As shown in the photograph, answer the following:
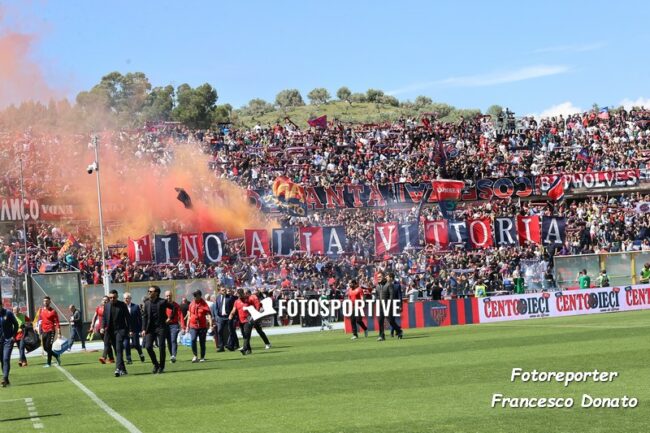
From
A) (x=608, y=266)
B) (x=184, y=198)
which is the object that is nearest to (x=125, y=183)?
(x=184, y=198)

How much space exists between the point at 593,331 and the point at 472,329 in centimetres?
646

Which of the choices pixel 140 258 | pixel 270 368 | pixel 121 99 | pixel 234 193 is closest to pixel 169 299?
pixel 270 368

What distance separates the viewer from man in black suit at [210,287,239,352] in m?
30.5

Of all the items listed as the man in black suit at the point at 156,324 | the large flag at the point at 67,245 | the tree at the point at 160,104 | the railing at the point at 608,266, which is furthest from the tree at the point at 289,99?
the man in black suit at the point at 156,324

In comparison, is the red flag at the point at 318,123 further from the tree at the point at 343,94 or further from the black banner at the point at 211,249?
the tree at the point at 343,94

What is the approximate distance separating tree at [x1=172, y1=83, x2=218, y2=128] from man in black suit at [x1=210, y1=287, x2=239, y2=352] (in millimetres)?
96415

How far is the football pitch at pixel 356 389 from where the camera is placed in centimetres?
1260

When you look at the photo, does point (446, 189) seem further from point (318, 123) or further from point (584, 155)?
point (318, 123)

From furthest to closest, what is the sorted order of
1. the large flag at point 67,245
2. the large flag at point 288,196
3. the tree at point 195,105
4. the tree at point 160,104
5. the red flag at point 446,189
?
the tree at point 195,105, the tree at point 160,104, the red flag at point 446,189, the large flag at point 288,196, the large flag at point 67,245

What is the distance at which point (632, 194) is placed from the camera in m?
66.1

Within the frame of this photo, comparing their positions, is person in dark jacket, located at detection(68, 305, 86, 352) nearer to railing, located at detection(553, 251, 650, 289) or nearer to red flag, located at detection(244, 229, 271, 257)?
red flag, located at detection(244, 229, 271, 257)

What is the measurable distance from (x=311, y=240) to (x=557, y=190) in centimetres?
2502

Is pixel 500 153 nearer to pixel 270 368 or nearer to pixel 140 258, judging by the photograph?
pixel 140 258

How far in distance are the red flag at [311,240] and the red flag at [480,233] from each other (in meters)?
6.96
